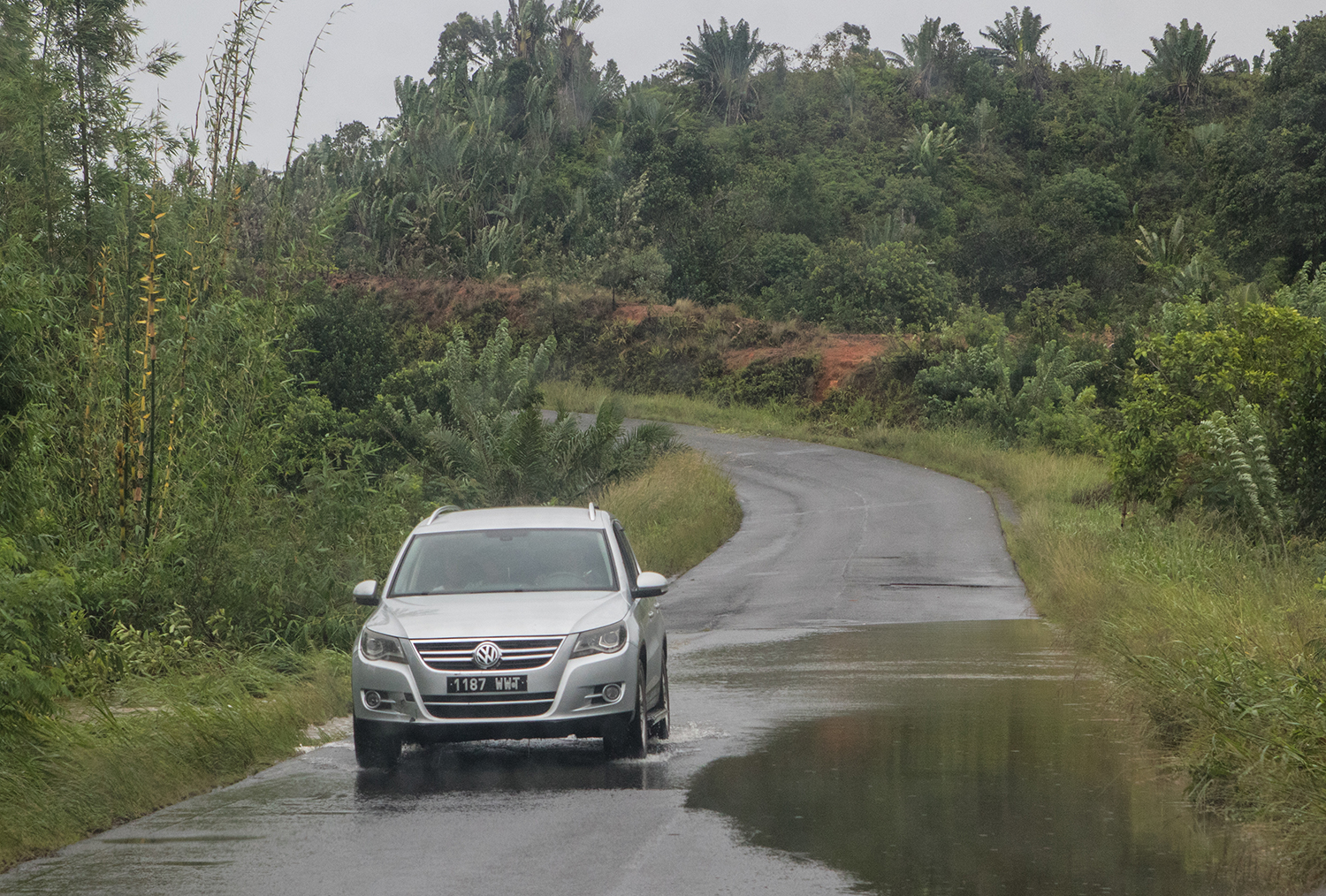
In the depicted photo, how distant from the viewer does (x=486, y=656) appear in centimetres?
941

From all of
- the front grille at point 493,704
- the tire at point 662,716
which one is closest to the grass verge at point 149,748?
the front grille at point 493,704

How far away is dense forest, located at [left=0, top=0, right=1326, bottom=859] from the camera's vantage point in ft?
41.0

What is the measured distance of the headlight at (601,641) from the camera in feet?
31.4

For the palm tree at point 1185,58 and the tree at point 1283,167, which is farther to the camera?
the palm tree at point 1185,58

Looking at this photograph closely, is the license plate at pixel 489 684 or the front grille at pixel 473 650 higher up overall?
the front grille at pixel 473 650

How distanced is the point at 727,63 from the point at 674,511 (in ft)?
223

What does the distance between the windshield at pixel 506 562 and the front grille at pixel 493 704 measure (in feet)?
3.90

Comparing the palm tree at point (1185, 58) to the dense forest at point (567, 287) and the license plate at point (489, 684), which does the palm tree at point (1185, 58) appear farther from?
the license plate at point (489, 684)

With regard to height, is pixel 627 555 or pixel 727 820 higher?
pixel 627 555

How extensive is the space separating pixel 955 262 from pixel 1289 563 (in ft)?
182

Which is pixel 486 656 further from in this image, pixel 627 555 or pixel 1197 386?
pixel 1197 386

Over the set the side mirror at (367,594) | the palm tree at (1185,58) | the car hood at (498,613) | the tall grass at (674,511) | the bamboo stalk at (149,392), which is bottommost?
the tall grass at (674,511)

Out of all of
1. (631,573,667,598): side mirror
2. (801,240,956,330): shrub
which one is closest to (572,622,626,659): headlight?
(631,573,667,598): side mirror

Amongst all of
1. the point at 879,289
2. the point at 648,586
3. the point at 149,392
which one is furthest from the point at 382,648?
the point at 879,289
